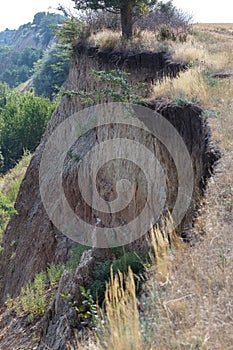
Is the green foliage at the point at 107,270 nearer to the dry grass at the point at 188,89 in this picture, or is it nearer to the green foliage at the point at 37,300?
the green foliage at the point at 37,300

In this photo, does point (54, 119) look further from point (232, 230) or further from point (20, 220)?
point (232, 230)

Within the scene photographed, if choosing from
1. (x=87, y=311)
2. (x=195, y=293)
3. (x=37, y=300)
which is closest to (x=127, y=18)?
(x=37, y=300)

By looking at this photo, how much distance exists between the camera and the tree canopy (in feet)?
48.8

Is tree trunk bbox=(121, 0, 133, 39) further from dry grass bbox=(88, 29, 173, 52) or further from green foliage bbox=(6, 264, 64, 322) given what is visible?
green foliage bbox=(6, 264, 64, 322)

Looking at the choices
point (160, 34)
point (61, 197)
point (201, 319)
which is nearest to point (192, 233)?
point (201, 319)

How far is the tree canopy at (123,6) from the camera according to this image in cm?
1486

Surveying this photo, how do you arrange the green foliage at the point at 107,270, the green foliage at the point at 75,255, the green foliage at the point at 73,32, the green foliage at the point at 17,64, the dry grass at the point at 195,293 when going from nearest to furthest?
the dry grass at the point at 195,293
the green foliage at the point at 107,270
the green foliage at the point at 75,255
the green foliage at the point at 73,32
the green foliage at the point at 17,64

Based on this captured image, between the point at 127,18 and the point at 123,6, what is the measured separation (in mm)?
462

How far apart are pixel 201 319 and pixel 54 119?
44.4ft

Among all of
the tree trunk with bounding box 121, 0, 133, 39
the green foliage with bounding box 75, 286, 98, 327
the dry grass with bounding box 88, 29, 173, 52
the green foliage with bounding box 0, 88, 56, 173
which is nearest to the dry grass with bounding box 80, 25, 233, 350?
the green foliage with bounding box 75, 286, 98, 327

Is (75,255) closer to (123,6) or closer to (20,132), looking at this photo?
(123,6)

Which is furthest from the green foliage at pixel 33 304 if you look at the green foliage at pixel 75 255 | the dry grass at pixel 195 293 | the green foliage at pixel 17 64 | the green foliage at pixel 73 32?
the green foliage at pixel 17 64

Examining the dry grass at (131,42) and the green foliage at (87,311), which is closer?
the green foliage at (87,311)

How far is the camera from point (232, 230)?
14.1 ft
